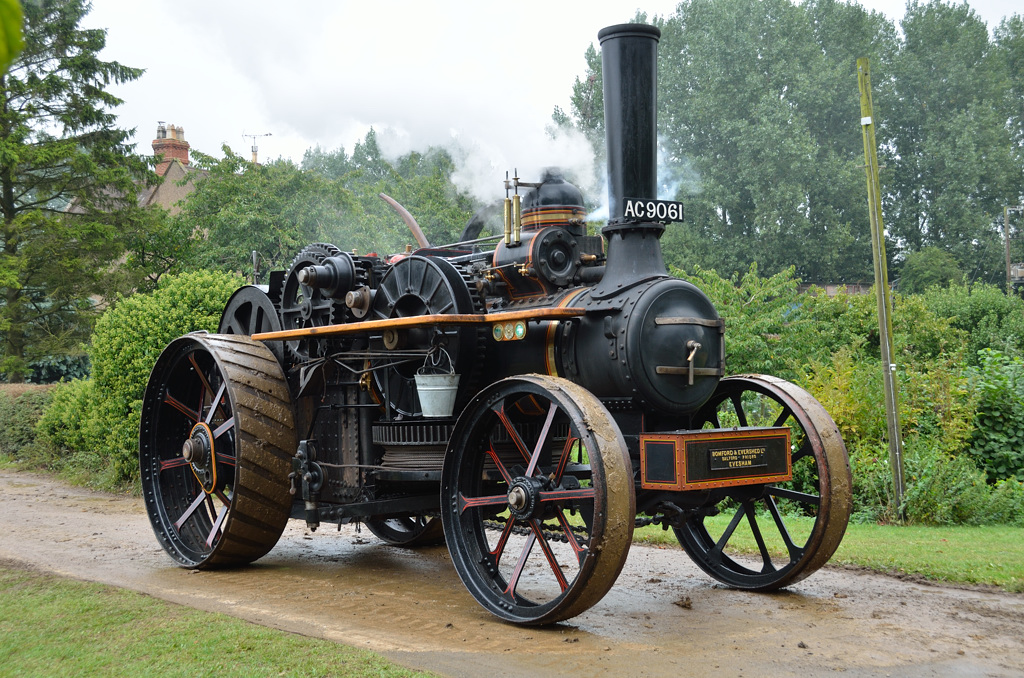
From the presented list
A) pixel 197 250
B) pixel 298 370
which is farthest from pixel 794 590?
pixel 197 250

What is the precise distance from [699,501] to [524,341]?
152cm

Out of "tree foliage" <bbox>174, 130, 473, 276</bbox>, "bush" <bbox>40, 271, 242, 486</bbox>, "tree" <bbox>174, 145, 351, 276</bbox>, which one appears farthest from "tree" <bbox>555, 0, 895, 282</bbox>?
"bush" <bbox>40, 271, 242, 486</bbox>

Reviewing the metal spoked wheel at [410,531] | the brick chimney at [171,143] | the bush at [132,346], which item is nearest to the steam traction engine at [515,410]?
the metal spoked wheel at [410,531]

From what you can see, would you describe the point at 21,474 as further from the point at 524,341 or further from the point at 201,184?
the point at 524,341

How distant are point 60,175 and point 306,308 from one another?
48.9 ft

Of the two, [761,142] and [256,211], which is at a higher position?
[761,142]

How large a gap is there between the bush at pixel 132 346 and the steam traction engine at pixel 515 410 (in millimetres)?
4287

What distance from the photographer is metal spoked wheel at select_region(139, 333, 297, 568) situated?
273 inches

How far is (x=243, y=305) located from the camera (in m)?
8.49

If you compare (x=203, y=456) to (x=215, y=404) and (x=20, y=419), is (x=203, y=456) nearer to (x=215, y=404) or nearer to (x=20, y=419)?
(x=215, y=404)

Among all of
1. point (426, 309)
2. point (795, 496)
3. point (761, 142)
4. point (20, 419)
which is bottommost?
point (795, 496)

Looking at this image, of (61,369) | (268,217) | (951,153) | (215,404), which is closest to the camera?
(215,404)

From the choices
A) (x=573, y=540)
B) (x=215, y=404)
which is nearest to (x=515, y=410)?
(x=573, y=540)

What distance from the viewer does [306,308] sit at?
296 inches
